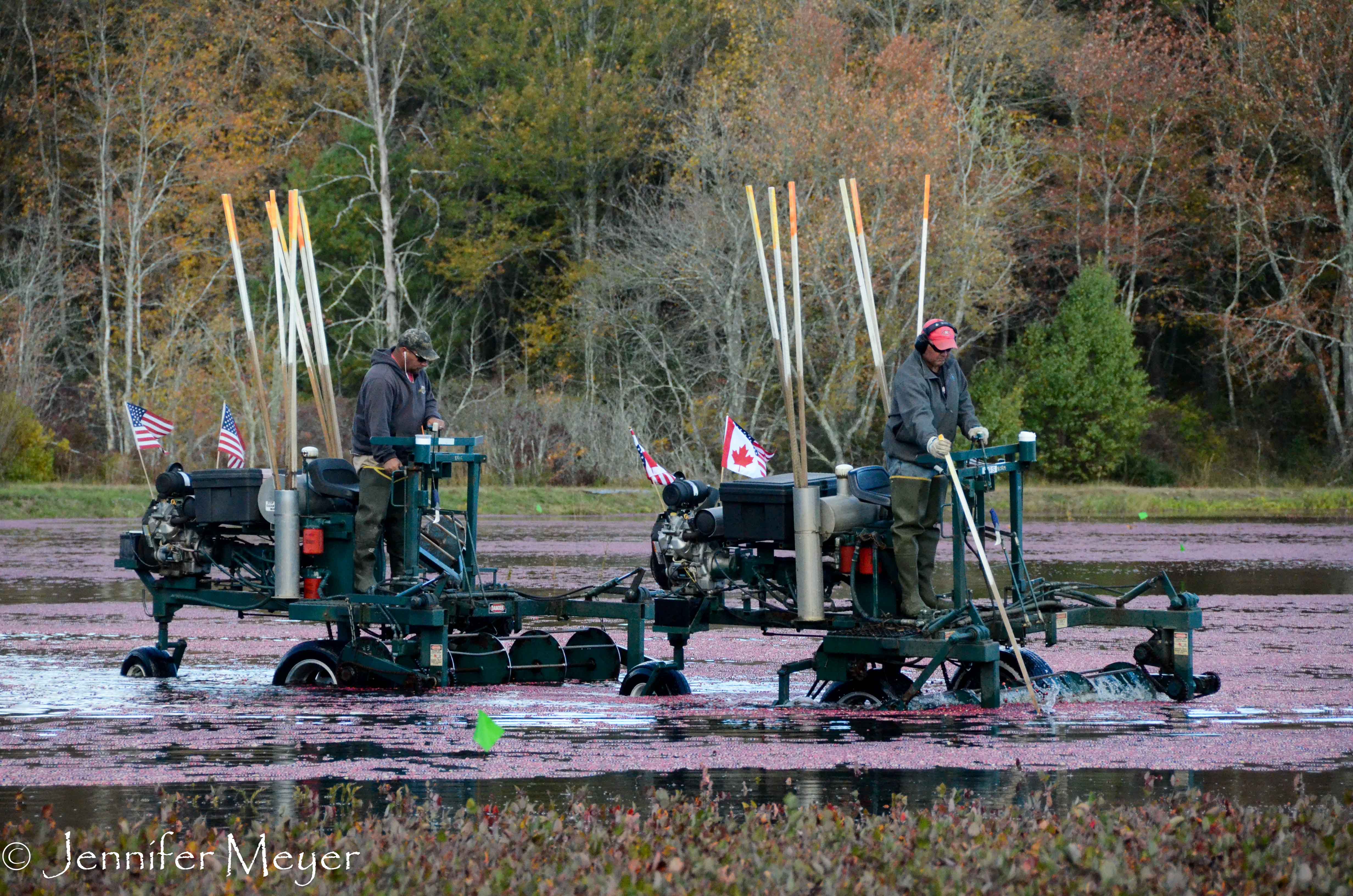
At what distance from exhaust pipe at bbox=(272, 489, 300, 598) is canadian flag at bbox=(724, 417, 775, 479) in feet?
9.99

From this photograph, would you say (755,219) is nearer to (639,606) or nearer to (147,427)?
(639,606)

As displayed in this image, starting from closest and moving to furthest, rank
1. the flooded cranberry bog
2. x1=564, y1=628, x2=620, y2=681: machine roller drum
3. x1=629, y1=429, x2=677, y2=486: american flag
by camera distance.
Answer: the flooded cranberry bog → x1=629, y1=429, x2=677, y2=486: american flag → x1=564, y1=628, x2=620, y2=681: machine roller drum

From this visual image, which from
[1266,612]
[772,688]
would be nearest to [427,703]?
[772,688]

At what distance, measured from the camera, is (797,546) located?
11062 millimetres

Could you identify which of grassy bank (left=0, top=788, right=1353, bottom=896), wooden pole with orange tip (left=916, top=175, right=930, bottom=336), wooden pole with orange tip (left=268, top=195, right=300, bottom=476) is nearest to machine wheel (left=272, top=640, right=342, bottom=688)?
wooden pole with orange tip (left=268, top=195, right=300, bottom=476)

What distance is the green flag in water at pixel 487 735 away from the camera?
966 centimetres

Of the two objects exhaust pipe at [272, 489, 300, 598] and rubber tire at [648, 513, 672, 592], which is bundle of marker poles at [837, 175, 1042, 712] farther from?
exhaust pipe at [272, 489, 300, 598]

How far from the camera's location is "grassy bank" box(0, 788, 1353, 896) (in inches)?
229

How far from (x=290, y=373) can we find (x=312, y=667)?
227 centimetres

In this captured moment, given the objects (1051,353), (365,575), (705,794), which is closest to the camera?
(705,794)

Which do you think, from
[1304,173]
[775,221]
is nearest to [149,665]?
[775,221]

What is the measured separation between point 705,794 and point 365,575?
5112 millimetres

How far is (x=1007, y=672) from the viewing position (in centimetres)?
1185

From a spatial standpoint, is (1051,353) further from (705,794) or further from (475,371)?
(705,794)
